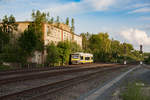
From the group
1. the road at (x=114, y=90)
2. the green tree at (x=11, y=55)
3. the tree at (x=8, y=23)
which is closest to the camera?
the road at (x=114, y=90)

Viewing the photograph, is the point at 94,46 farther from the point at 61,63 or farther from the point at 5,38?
the point at 5,38

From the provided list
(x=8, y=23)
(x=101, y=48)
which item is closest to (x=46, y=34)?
(x=8, y=23)

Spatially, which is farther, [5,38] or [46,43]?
[46,43]

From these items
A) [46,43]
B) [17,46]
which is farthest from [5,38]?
[46,43]

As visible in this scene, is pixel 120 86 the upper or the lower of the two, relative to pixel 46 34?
lower

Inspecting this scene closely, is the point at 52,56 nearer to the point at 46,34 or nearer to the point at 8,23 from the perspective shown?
the point at 46,34

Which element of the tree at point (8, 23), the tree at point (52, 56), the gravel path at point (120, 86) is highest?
the tree at point (8, 23)

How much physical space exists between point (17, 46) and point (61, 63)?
12.8 metres

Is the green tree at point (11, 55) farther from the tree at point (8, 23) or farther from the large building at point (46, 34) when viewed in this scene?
the large building at point (46, 34)

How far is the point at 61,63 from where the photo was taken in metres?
44.0

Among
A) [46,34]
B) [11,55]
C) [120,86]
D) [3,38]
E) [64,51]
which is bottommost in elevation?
[120,86]

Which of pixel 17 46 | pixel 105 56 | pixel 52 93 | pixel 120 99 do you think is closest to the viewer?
pixel 120 99

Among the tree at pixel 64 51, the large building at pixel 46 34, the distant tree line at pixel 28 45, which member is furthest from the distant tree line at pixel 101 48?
the tree at pixel 64 51

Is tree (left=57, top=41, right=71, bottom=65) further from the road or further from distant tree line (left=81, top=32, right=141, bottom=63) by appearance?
distant tree line (left=81, top=32, right=141, bottom=63)
